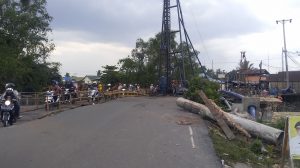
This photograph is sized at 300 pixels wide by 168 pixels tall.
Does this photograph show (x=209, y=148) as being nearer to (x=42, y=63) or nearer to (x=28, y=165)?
(x=28, y=165)

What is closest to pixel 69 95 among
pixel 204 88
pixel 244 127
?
pixel 204 88

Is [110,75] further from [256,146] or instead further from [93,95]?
[256,146]

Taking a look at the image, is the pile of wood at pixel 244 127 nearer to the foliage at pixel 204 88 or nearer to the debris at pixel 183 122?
the debris at pixel 183 122

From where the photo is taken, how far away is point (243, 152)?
13438 mm

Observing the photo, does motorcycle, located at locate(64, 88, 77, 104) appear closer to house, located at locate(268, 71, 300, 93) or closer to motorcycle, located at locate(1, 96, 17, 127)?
motorcycle, located at locate(1, 96, 17, 127)

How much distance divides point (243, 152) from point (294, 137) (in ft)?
11.3

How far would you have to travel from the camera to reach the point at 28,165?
10.4 meters

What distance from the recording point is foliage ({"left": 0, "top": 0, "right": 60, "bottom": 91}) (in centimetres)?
5097

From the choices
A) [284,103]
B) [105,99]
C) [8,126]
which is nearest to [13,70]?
[105,99]

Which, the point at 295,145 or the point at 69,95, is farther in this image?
the point at 69,95

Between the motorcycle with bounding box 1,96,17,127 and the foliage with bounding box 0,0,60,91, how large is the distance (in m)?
31.4

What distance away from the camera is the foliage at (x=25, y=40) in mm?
50969

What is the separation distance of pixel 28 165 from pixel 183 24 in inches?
1806

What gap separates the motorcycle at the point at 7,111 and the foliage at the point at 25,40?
31.4 metres
